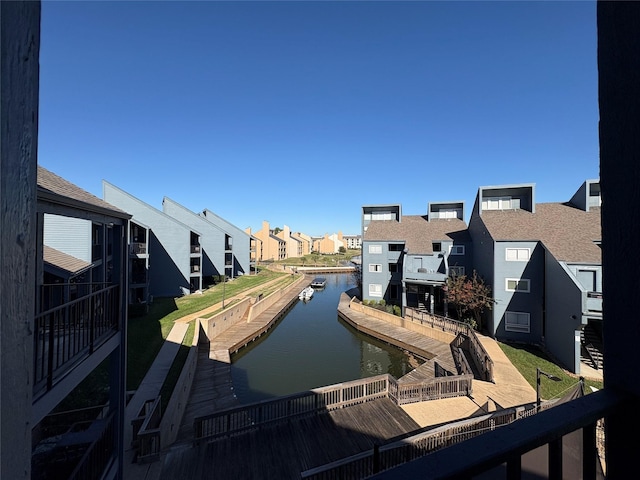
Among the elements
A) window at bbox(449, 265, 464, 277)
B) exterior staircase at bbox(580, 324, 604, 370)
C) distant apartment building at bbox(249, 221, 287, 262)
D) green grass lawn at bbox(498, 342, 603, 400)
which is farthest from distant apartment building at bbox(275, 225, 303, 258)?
exterior staircase at bbox(580, 324, 604, 370)

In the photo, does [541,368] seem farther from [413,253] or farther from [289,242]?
[289,242]

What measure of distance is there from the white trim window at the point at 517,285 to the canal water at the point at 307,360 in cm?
758

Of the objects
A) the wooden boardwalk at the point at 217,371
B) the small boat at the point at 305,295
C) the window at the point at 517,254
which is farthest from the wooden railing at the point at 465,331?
the small boat at the point at 305,295

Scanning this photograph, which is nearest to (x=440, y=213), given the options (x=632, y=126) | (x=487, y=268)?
(x=487, y=268)

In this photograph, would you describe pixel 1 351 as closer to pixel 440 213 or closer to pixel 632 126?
pixel 632 126

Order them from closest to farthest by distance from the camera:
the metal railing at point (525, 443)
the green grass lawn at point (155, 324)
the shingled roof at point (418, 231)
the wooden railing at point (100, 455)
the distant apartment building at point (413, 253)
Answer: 1. the metal railing at point (525, 443)
2. the wooden railing at point (100, 455)
3. the green grass lawn at point (155, 324)
4. the distant apartment building at point (413, 253)
5. the shingled roof at point (418, 231)

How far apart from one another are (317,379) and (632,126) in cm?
1714

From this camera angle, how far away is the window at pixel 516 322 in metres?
17.1

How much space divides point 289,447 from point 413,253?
→ 741 inches

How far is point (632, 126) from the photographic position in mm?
1146

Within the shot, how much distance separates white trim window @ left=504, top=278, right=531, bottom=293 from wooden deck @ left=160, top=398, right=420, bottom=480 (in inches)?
497

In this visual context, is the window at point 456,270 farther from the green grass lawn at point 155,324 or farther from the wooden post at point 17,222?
the wooden post at point 17,222

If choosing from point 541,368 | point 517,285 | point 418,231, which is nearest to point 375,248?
point 418,231

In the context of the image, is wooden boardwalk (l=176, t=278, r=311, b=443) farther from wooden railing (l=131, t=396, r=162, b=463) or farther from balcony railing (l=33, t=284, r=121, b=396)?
balcony railing (l=33, t=284, r=121, b=396)
